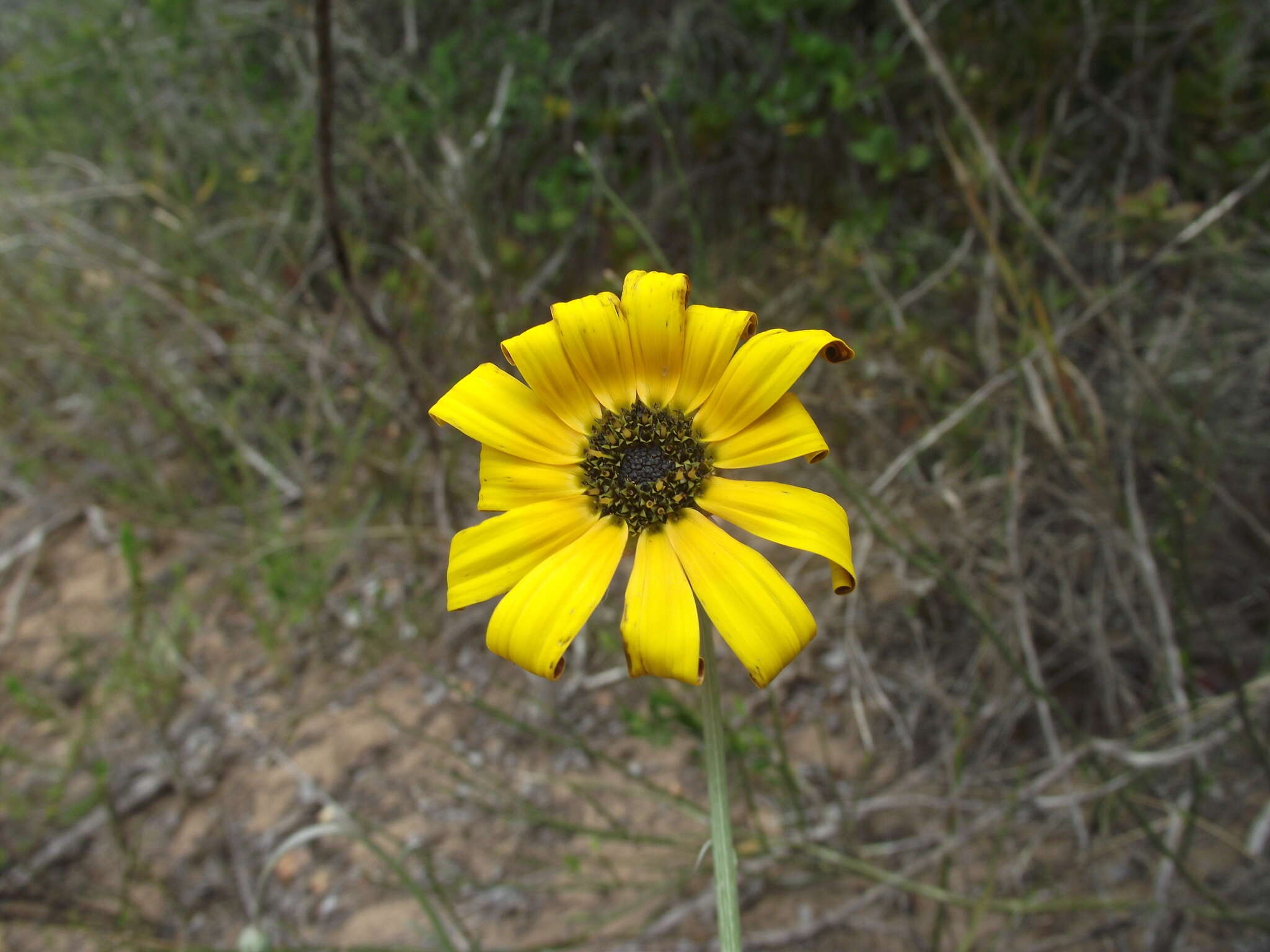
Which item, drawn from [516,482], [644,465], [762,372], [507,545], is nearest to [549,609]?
[507,545]

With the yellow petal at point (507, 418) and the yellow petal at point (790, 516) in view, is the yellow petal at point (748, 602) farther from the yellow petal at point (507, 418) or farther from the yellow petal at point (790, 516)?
the yellow petal at point (507, 418)

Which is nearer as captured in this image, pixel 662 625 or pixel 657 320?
pixel 662 625

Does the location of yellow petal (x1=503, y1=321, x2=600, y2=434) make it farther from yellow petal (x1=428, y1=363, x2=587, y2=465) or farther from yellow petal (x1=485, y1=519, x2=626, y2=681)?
yellow petal (x1=485, y1=519, x2=626, y2=681)

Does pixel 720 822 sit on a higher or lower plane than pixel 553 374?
lower

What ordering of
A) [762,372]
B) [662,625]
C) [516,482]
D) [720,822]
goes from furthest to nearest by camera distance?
[516,482], [762,372], [662,625], [720,822]

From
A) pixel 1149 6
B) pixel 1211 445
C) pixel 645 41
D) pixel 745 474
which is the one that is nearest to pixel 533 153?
pixel 645 41

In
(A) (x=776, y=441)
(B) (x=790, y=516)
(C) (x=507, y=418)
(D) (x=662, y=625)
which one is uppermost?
(C) (x=507, y=418)

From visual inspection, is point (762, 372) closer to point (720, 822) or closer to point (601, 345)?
point (601, 345)

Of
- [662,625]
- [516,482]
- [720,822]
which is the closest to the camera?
[720,822]

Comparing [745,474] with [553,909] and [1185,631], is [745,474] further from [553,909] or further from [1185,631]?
[553,909]
